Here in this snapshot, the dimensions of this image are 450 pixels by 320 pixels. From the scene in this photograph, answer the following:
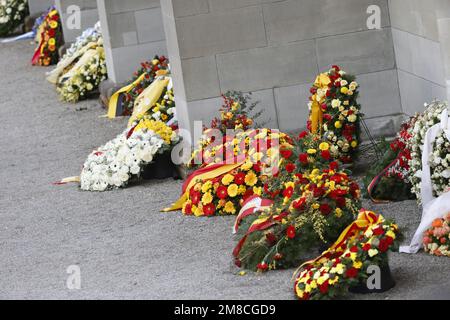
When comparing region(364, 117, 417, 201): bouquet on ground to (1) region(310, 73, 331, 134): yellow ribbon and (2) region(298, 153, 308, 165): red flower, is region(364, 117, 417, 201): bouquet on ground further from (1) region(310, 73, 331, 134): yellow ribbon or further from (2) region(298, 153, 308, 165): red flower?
(1) region(310, 73, 331, 134): yellow ribbon

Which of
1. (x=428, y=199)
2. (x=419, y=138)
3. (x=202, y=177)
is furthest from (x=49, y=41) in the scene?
(x=428, y=199)

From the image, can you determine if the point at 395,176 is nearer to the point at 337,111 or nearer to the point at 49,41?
the point at 337,111

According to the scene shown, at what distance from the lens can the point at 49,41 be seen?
17641 mm

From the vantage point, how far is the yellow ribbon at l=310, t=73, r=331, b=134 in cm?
901

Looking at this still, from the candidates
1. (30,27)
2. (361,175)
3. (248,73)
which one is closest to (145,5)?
(248,73)

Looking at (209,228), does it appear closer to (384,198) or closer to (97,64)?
(384,198)

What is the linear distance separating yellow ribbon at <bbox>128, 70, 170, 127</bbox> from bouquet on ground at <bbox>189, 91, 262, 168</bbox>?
1.88 metres

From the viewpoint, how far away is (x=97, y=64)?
48.5 ft

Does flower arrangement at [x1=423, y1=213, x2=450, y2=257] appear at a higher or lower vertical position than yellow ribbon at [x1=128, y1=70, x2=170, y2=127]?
lower

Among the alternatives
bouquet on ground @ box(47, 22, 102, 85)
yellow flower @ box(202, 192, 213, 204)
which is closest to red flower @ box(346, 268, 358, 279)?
yellow flower @ box(202, 192, 213, 204)

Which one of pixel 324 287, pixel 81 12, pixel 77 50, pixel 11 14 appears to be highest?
pixel 11 14

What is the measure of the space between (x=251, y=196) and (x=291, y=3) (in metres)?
2.39

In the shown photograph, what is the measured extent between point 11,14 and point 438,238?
619 inches

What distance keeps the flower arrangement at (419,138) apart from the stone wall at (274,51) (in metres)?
2.10
